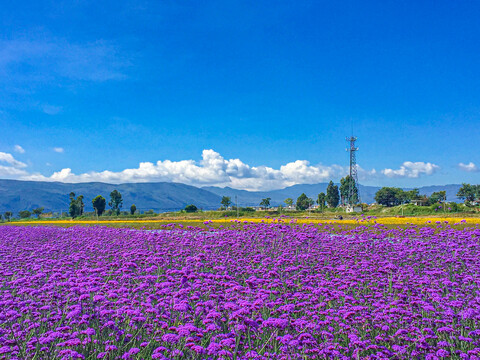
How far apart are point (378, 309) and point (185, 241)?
7.33 meters

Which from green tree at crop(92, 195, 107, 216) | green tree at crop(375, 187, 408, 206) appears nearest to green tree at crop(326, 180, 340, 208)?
green tree at crop(375, 187, 408, 206)

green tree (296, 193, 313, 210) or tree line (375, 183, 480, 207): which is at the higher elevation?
tree line (375, 183, 480, 207)

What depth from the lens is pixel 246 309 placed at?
16.5ft

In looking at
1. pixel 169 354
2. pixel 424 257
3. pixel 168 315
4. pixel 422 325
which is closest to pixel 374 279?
pixel 422 325

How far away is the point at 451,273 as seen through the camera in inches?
357

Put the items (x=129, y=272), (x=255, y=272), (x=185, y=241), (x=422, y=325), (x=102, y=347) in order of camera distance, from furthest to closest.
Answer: (x=185, y=241)
(x=255, y=272)
(x=129, y=272)
(x=422, y=325)
(x=102, y=347)

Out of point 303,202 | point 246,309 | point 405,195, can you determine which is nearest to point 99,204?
point 303,202

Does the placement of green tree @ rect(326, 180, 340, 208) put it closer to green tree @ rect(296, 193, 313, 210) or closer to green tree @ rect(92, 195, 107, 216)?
green tree @ rect(296, 193, 313, 210)

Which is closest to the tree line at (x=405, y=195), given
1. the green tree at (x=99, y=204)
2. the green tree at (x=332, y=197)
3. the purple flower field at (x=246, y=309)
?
the green tree at (x=332, y=197)

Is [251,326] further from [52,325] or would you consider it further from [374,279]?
[374,279]

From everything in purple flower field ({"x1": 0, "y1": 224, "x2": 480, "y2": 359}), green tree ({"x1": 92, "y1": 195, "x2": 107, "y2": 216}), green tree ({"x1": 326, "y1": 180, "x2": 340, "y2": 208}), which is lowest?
purple flower field ({"x1": 0, "y1": 224, "x2": 480, "y2": 359})

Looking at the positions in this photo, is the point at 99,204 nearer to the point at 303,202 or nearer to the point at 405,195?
the point at 303,202

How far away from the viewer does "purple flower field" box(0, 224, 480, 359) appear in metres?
4.74

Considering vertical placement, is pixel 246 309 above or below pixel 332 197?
below
